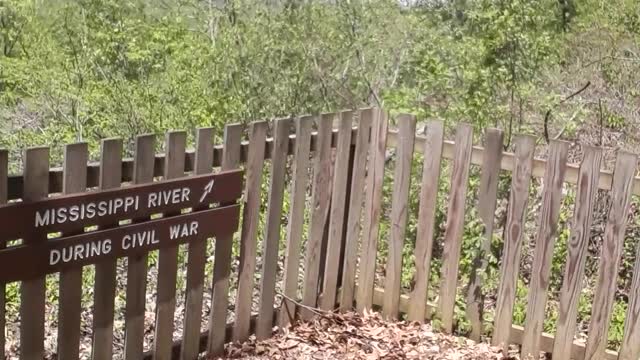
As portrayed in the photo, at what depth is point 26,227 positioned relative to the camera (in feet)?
10.7

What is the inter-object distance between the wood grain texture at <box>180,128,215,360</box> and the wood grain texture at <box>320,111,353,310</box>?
111cm

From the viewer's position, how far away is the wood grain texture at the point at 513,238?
4.54 m

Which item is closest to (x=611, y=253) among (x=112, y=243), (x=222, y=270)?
(x=222, y=270)

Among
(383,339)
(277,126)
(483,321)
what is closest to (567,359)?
(483,321)

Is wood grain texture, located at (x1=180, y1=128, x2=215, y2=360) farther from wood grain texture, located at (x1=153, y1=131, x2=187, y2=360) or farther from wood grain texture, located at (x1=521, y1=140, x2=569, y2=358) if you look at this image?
wood grain texture, located at (x1=521, y1=140, x2=569, y2=358)

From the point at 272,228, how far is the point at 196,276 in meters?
0.63

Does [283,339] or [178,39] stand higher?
[178,39]

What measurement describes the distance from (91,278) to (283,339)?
1.53 metres

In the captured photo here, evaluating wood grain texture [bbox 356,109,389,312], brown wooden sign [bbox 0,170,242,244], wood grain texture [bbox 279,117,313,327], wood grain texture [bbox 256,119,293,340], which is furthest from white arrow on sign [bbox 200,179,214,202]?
wood grain texture [bbox 356,109,389,312]

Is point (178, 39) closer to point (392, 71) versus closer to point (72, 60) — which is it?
point (72, 60)

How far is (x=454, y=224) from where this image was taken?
4879 mm

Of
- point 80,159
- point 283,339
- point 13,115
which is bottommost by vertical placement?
point 283,339

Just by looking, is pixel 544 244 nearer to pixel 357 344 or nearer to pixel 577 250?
pixel 577 250

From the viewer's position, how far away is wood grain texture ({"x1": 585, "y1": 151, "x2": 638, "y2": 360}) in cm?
428
